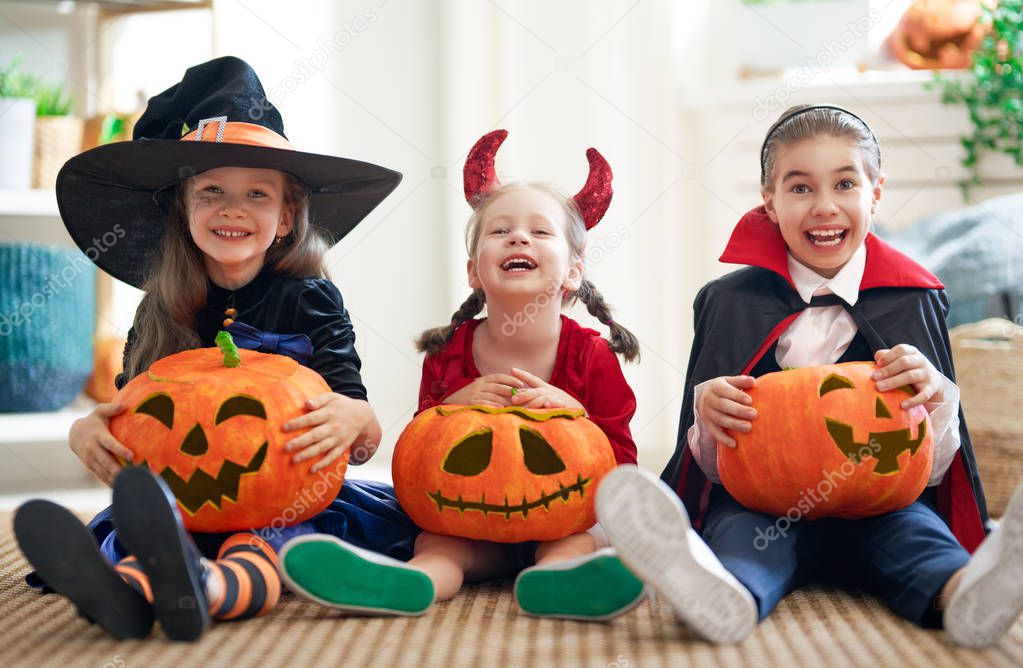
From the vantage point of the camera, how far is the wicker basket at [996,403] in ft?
6.86

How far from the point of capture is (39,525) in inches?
40.6

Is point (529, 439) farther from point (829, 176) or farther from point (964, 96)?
point (964, 96)

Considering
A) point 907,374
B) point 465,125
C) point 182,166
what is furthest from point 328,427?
point 465,125

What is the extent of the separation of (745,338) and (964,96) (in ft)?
5.16

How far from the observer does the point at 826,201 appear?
4.71 feet

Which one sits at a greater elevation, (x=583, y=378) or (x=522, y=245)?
(x=522, y=245)

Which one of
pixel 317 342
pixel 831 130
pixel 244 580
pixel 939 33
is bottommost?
pixel 244 580

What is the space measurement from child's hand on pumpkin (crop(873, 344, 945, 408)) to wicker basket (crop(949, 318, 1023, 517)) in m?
0.97

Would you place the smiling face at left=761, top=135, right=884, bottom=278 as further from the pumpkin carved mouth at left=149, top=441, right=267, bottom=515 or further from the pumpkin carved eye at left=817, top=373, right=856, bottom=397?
the pumpkin carved mouth at left=149, top=441, right=267, bottom=515

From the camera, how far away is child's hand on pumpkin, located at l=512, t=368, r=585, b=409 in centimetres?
139

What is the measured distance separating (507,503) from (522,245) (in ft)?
1.40

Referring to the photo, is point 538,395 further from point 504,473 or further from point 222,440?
point 222,440

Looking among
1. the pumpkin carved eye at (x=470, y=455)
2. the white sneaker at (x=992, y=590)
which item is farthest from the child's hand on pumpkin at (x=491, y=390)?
the white sneaker at (x=992, y=590)

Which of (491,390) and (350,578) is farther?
(491,390)
